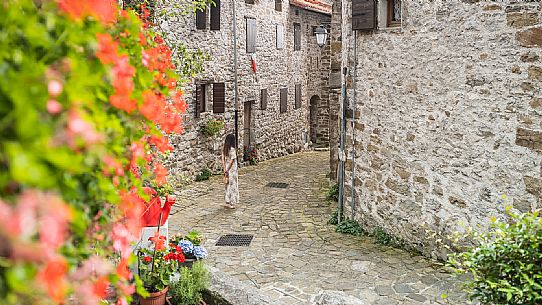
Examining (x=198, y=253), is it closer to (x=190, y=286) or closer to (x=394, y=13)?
(x=190, y=286)

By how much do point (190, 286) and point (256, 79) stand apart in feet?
39.0

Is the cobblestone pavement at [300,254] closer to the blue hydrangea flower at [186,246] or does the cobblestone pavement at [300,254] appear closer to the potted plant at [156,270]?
the blue hydrangea flower at [186,246]

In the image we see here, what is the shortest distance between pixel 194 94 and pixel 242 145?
2944 millimetres

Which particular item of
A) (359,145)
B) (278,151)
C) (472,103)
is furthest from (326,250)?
(278,151)

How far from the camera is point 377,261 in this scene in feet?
24.1

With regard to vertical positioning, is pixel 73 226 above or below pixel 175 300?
above

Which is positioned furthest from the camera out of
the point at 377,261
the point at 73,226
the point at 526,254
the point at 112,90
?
the point at 377,261

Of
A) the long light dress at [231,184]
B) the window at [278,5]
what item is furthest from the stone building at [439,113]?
the window at [278,5]

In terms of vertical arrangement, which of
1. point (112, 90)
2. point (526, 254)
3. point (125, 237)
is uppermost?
point (112, 90)

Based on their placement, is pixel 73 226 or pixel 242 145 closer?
pixel 73 226

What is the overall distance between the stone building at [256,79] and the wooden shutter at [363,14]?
16.1ft

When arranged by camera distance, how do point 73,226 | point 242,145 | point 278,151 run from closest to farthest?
1. point 73,226
2. point 242,145
3. point 278,151

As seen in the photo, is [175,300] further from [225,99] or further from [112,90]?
[225,99]

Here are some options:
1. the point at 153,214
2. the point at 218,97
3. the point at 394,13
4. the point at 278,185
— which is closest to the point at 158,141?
the point at 153,214
